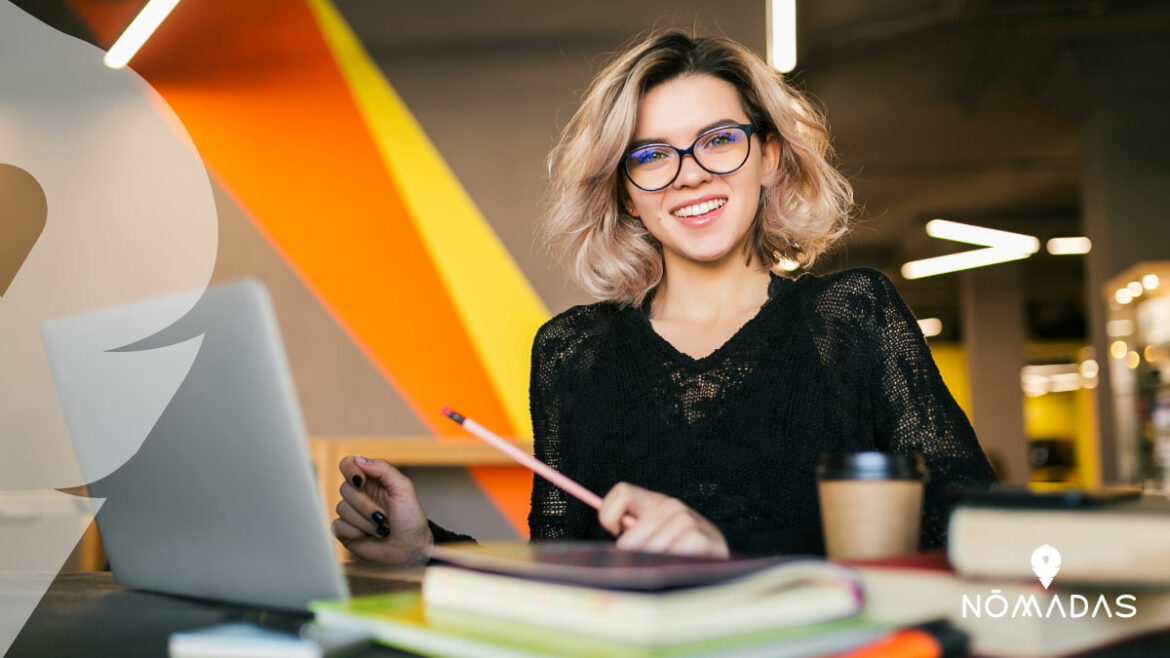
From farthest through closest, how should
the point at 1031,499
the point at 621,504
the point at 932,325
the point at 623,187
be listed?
the point at 932,325, the point at 623,187, the point at 621,504, the point at 1031,499

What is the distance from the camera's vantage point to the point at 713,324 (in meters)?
1.77

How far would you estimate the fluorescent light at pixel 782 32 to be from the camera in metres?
3.47

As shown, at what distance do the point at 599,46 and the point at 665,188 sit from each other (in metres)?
2.58

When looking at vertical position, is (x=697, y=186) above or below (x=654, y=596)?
above

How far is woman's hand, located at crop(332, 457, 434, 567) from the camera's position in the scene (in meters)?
1.12

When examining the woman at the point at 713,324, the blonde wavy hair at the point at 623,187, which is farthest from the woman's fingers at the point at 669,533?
the blonde wavy hair at the point at 623,187

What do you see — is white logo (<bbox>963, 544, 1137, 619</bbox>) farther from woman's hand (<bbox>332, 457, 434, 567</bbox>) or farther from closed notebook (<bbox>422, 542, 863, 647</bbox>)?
woman's hand (<bbox>332, 457, 434, 567</bbox>)

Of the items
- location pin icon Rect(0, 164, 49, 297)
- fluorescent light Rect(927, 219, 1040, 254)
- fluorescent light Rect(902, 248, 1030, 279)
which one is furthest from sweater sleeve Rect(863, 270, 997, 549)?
fluorescent light Rect(902, 248, 1030, 279)

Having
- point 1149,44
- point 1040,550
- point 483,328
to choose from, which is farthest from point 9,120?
point 1149,44

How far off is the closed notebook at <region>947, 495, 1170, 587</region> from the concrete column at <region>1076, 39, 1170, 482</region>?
6.36 metres

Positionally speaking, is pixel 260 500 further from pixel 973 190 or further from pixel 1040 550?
pixel 973 190

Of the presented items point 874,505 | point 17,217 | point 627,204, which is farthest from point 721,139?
point 17,217

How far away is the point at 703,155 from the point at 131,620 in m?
1.22

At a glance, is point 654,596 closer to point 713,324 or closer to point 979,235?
point 713,324
